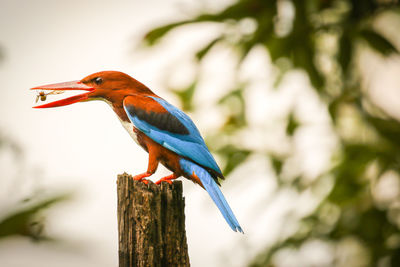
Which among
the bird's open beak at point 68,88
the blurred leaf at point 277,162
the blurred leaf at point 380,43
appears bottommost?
the bird's open beak at point 68,88

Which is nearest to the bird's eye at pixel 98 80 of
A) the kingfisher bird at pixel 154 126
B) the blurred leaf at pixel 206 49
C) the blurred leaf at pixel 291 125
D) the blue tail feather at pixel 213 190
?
the kingfisher bird at pixel 154 126

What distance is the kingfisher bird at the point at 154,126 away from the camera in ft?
7.57

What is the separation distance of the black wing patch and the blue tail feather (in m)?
0.18

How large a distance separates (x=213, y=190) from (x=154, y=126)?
0.47 m

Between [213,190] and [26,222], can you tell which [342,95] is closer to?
[213,190]

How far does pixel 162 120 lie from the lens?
235 centimetres

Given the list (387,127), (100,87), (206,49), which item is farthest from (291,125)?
(100,87)

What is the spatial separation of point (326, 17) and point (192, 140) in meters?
2.43

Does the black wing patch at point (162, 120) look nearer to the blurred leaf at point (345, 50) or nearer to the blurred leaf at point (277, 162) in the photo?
the blurred leaf at point (345, 50)

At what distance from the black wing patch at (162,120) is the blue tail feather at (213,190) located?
6.9 inches

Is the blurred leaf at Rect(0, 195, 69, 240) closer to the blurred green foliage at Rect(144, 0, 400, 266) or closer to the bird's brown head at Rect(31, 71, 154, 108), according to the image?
the bird's brown head at Rect(31, 71, 154, 108)

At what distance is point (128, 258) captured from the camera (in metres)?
2.01

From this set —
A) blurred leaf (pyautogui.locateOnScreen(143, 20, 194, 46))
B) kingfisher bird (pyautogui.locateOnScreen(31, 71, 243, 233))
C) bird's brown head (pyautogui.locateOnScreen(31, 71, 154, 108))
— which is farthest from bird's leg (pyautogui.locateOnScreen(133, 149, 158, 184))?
blurred leaf (pyautogui.locateOnScreen(143, 20, 194, 46))

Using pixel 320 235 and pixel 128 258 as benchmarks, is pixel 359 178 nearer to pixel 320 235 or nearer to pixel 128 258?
pixel 320 235
